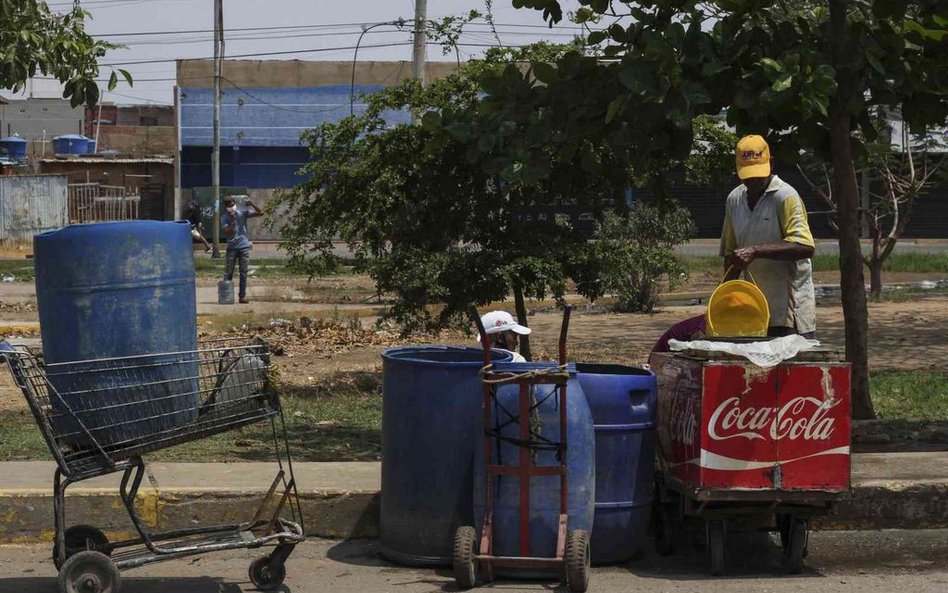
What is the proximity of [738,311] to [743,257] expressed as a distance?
29 centimetres

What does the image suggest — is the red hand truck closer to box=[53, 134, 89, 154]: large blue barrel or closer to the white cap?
the white cap

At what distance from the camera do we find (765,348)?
6105 millimetres

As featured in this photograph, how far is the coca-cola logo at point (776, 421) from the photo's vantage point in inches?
237

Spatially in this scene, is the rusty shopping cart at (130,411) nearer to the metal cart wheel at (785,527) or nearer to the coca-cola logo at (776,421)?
the coca-cola logo at (776,421)

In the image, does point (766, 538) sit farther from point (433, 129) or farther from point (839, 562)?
point (433, 129)

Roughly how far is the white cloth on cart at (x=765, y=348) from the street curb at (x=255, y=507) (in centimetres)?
121

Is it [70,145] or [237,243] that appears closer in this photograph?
[237,243]

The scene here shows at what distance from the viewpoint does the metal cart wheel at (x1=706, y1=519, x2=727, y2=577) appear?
6.23m

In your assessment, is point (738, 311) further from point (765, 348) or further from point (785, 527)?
point (785, 527)

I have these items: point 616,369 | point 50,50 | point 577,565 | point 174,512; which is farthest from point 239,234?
point 577,565

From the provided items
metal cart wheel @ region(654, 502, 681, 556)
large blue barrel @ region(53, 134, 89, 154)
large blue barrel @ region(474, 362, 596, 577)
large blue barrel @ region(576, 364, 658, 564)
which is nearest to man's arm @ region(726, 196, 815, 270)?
large blue barrel @ region(576, 364, 658, 564)

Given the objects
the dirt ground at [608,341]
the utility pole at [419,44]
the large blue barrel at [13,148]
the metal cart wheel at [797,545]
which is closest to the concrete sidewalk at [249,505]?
the metal cart wheel at [797,545]

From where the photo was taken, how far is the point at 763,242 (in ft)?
23.5

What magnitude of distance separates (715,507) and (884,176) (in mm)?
16272
